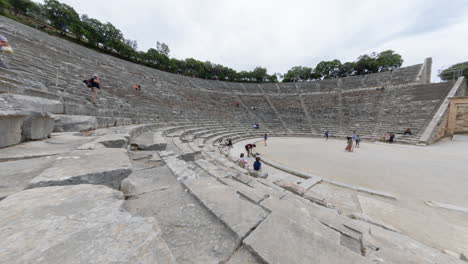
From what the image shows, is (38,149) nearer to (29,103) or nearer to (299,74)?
(29,103)

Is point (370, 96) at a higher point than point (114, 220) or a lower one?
higher

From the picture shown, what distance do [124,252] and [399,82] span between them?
93.9ft

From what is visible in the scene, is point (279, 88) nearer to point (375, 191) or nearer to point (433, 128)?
point (433, 128)

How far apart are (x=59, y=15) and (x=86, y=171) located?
36.7m

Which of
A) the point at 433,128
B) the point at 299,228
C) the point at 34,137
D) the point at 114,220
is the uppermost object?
the point at 433,128

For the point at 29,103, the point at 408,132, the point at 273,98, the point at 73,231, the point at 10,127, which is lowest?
the point at 73,231

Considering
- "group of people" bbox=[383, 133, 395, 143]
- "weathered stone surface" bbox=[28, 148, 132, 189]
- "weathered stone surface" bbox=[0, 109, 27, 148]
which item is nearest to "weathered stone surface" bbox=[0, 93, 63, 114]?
"weathered stone surface" bbox=[0, 109, 27, 148]

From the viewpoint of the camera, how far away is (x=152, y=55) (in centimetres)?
2952

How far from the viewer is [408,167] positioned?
627cm

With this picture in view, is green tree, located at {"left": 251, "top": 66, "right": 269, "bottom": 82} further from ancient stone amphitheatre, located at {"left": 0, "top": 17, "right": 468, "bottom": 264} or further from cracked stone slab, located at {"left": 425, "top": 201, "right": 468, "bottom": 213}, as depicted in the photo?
cracked stone slab, located at {"left": 425, "top": 201, "right": 468, "bottom": 213}

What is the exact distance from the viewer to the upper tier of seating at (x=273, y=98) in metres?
9.89

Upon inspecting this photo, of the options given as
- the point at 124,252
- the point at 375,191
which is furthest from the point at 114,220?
the point at 375,191

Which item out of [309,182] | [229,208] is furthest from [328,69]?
[229,208]

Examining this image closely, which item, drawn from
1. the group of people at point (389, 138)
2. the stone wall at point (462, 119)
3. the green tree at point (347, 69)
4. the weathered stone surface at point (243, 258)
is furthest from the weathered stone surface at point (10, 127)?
the green tree at point (347, 69)
